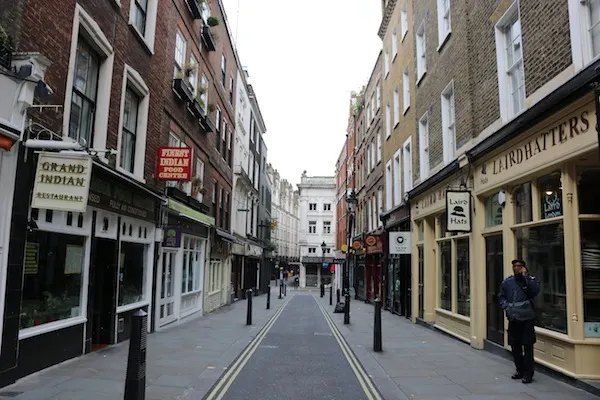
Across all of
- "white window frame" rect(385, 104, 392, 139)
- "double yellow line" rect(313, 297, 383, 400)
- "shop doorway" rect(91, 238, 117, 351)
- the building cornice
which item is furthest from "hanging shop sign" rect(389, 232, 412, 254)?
the building cornice

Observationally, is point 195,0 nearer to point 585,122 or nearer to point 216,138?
point 216,138

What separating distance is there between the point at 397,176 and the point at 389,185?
194cm

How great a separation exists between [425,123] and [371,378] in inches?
417

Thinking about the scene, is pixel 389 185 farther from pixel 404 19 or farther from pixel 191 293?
pixel 191 293

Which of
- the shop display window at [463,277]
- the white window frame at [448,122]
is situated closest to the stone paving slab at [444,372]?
the shop display window at [463,277]

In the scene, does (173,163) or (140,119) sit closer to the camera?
(140,119)

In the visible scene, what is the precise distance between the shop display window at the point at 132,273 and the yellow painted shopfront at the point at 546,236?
818 cm

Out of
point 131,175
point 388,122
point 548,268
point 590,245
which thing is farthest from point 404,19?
point 590,245

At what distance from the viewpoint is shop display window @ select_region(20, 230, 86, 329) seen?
7148 millimetres

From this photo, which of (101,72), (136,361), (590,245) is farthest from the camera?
(101,72)

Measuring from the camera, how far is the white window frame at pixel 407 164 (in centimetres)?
1820

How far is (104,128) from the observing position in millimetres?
9766

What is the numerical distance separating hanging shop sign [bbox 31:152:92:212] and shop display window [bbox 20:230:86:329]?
888 millimetres

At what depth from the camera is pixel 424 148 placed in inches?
635
